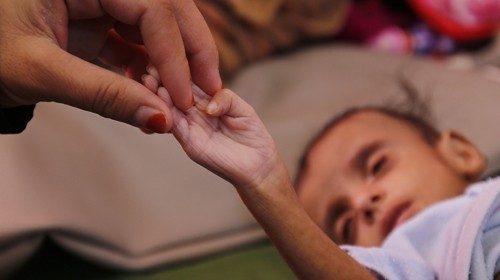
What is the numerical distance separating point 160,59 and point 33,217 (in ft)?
1.32

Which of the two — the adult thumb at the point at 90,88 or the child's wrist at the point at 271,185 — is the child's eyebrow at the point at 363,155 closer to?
the child's wrist at the point at 271,185

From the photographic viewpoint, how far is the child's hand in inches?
27.6

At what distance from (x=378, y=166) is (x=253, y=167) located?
445 mm

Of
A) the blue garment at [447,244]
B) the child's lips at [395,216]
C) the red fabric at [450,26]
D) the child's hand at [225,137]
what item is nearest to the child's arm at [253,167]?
the child's hand at [225,137]

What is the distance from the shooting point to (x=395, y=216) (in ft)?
3.39

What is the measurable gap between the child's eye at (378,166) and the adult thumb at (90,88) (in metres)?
0.53

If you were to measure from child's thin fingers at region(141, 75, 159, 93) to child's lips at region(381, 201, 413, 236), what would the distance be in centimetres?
46

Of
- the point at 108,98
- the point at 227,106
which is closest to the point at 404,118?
the point at 227,106

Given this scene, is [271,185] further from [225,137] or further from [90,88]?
[90,88]

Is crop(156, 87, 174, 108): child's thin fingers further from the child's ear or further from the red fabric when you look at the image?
the red fabric

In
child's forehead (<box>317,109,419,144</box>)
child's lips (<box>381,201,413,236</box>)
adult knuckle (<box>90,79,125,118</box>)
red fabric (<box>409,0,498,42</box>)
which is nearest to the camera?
adult knuckle (<box>90,79,125,118</box>)

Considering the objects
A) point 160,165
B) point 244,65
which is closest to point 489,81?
point 244,65

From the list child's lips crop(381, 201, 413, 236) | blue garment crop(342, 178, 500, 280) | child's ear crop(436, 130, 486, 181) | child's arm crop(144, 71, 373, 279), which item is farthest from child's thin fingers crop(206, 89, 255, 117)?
child's ear crop(436, 130, 486, 181)

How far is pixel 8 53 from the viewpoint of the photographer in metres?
0.65
